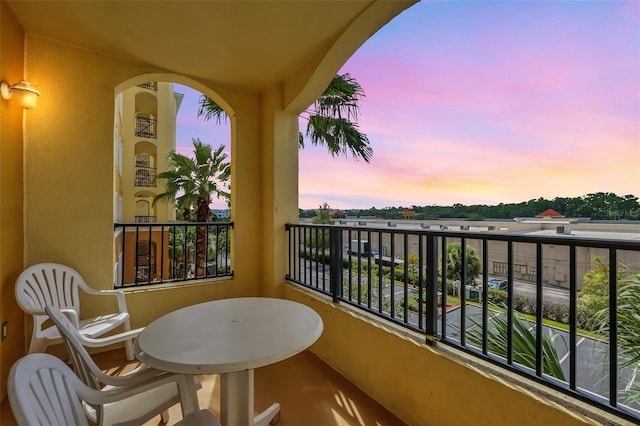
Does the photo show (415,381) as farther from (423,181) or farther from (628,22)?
(423,181)

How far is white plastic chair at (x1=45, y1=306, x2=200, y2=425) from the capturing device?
1.14m

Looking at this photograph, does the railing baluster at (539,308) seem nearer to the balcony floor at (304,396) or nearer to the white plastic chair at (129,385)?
the balcony floor at (304,396)

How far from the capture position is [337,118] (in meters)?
3.95

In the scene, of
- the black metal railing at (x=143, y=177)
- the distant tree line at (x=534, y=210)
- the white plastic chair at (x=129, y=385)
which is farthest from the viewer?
the black metal railing at (x=143, y=177)

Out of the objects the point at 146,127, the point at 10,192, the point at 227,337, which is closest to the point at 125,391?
the point at 227,337

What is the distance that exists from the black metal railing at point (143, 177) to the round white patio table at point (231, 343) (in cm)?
1298

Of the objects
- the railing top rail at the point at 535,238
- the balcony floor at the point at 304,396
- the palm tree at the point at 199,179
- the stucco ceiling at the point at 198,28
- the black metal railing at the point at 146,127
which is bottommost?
the balcony floor at the point at 304,396

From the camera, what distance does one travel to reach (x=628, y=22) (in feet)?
8.76

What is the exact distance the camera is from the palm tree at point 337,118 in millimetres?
3814

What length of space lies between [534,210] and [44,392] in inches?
230

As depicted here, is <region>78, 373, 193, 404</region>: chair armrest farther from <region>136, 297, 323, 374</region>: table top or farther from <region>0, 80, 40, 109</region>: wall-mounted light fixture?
<region>0, 80, 40, 109</region>: wall-mounted light fixture

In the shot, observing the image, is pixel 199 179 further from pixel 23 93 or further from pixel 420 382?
pixel 420 382

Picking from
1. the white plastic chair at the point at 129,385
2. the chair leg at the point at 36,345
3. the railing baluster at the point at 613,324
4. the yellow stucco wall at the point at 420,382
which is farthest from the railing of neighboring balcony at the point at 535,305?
the chair leg at the point at 36,345

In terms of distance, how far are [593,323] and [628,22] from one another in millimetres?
3137
